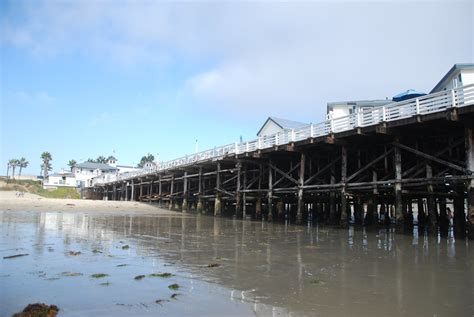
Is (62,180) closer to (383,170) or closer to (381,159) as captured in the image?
(383,170)

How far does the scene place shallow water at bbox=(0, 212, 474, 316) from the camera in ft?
16.9

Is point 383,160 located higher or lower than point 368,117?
lower

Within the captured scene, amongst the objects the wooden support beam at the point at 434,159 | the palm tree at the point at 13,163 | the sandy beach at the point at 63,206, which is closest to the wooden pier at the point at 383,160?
the wooden support beam at the point at 434,159

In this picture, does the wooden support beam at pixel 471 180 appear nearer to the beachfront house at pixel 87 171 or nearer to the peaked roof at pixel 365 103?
the peaked roof at pixel 365 103

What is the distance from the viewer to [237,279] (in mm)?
6867

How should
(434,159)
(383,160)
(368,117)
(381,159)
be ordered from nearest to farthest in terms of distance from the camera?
1. (434,159)
2. (368,117)
3. (381,159)
4. (383,160)

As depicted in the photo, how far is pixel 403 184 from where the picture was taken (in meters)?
17.0

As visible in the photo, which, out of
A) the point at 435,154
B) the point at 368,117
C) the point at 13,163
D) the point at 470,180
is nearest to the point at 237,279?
the point at 470,180

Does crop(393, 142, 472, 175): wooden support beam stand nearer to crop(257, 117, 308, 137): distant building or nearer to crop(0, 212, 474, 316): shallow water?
crop(0, 212, 474, 316): shallow water

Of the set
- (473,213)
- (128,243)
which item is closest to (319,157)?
(473,213)

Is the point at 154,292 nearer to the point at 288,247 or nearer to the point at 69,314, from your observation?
the point at 69,314

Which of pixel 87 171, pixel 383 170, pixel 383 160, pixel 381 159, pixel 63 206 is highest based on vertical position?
pixel 87 171

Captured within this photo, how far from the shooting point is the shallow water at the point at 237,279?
5.15 m

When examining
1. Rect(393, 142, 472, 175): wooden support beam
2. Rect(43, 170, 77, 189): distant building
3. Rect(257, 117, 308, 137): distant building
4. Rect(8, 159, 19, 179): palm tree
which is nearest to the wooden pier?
Rect(393, 142, 472, 175): wooden support beam
